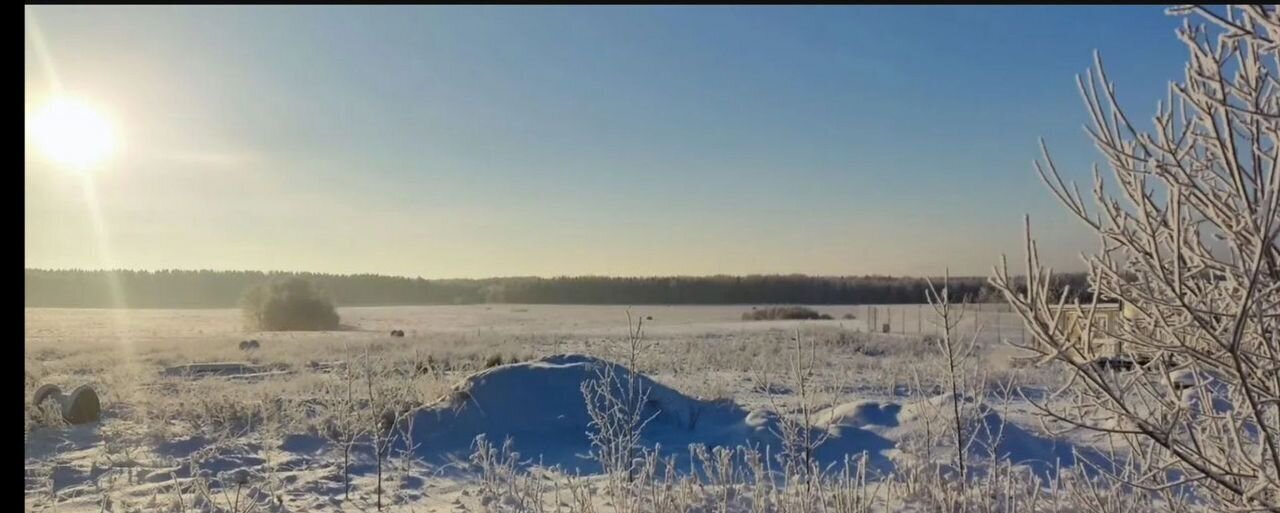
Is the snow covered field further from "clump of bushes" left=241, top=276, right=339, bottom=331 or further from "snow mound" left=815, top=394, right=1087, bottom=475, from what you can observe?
"clump of bushes" left=241, top=276, right=339, bottom=331

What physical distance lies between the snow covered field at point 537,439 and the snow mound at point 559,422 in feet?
0.10

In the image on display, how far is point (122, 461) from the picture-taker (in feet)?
25.9

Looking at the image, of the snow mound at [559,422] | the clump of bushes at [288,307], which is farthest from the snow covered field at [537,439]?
the clump of bushes at [288,307]

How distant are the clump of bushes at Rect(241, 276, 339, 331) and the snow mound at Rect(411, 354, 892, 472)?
28.4 meters

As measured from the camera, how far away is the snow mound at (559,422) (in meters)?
9.32

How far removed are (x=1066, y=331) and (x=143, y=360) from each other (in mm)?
23064

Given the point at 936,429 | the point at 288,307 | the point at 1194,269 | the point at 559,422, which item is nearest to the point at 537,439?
the point at 559,422

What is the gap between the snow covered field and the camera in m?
5.77

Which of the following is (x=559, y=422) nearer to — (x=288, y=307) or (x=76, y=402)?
(x=76, y=402)

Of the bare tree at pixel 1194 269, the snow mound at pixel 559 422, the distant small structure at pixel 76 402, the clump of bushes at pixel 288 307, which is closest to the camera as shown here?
the bare tree at pixel 1194 269

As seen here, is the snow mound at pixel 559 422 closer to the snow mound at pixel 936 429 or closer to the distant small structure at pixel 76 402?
the snow mound at pixel 936 429

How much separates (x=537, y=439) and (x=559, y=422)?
486 mm

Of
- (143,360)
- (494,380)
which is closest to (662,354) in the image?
(494,380)

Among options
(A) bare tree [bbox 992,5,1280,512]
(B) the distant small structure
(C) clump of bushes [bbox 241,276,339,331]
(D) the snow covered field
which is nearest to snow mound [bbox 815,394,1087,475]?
(D) the snow covered field
